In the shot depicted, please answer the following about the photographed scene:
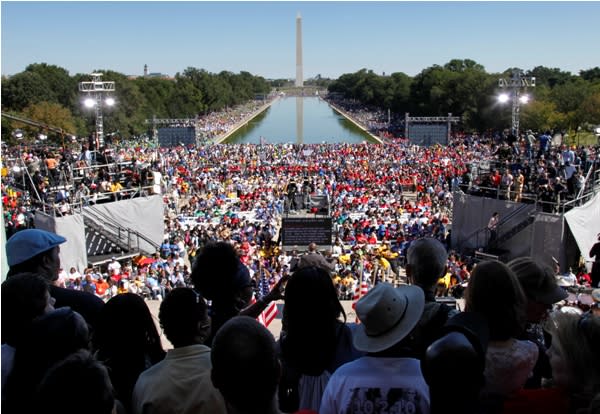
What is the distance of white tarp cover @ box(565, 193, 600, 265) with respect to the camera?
1551cm

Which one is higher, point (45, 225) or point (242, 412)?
point (242, 412)

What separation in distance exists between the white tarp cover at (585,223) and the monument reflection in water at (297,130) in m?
54.1

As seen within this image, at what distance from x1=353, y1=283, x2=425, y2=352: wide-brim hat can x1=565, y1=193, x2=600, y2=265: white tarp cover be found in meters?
14.1

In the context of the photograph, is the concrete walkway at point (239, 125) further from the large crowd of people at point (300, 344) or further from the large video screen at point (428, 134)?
the large crowd of people at point (300, 344)

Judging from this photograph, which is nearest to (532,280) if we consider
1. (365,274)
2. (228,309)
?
(228,309)

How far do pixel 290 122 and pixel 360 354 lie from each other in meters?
120

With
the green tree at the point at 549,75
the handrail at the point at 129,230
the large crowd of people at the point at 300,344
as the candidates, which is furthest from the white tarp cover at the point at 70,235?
the green tree at the point at 549,75

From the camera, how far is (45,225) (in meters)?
16.9

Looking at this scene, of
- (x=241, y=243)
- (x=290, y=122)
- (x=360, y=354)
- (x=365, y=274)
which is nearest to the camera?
(x=360, y=354)

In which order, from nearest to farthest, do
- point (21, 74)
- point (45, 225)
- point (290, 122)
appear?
point (45, 225), point (21, 74), point (290, 122)

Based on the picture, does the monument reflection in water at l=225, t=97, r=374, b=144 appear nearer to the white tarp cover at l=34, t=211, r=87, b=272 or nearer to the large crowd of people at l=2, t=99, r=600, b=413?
the white tarp cover at l=34, t=211, r=87, b=272

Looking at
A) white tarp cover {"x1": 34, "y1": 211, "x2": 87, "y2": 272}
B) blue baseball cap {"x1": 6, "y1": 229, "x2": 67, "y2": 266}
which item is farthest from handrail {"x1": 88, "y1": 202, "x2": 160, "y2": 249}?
blue baseball cap {"x1": 6, "y1": 229, "x2": 67, "y2": 266}

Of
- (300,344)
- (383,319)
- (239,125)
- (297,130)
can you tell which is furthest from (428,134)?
(383,319)

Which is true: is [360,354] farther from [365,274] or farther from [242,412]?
[365,274]
